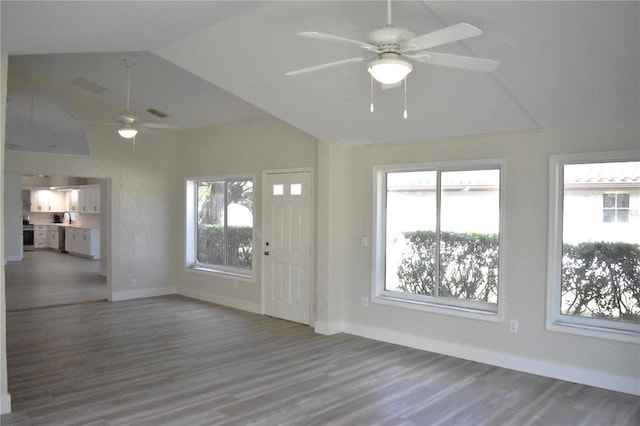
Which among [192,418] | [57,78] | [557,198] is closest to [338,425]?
[192,418]

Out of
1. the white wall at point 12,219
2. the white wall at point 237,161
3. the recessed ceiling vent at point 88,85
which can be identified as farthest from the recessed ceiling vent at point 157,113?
the white wall at point 12,219

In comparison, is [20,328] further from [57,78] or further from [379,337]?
[379,337]

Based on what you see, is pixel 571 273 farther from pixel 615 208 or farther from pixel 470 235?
pixel 470 235

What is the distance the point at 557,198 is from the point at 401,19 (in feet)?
7.62

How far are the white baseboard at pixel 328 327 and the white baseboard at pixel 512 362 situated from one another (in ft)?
0.77

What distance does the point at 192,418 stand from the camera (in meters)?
3.53

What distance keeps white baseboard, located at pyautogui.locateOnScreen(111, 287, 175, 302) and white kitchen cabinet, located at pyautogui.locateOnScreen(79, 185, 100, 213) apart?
5840mm

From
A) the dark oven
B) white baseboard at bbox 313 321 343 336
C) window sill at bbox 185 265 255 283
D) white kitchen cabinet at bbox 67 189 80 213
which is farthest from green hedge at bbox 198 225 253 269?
the dark oven

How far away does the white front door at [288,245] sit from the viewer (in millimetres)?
6547

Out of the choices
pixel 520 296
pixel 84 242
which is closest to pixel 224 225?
pixel 520 296

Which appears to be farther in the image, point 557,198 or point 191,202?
point 191,202

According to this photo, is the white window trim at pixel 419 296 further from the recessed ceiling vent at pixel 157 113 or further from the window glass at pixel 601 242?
the recessed ceiling vent at pixel 157 113

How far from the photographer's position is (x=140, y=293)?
8.31 m

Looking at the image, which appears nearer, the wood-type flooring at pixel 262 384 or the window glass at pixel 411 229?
the wood-type flooring at pixel 262 384
